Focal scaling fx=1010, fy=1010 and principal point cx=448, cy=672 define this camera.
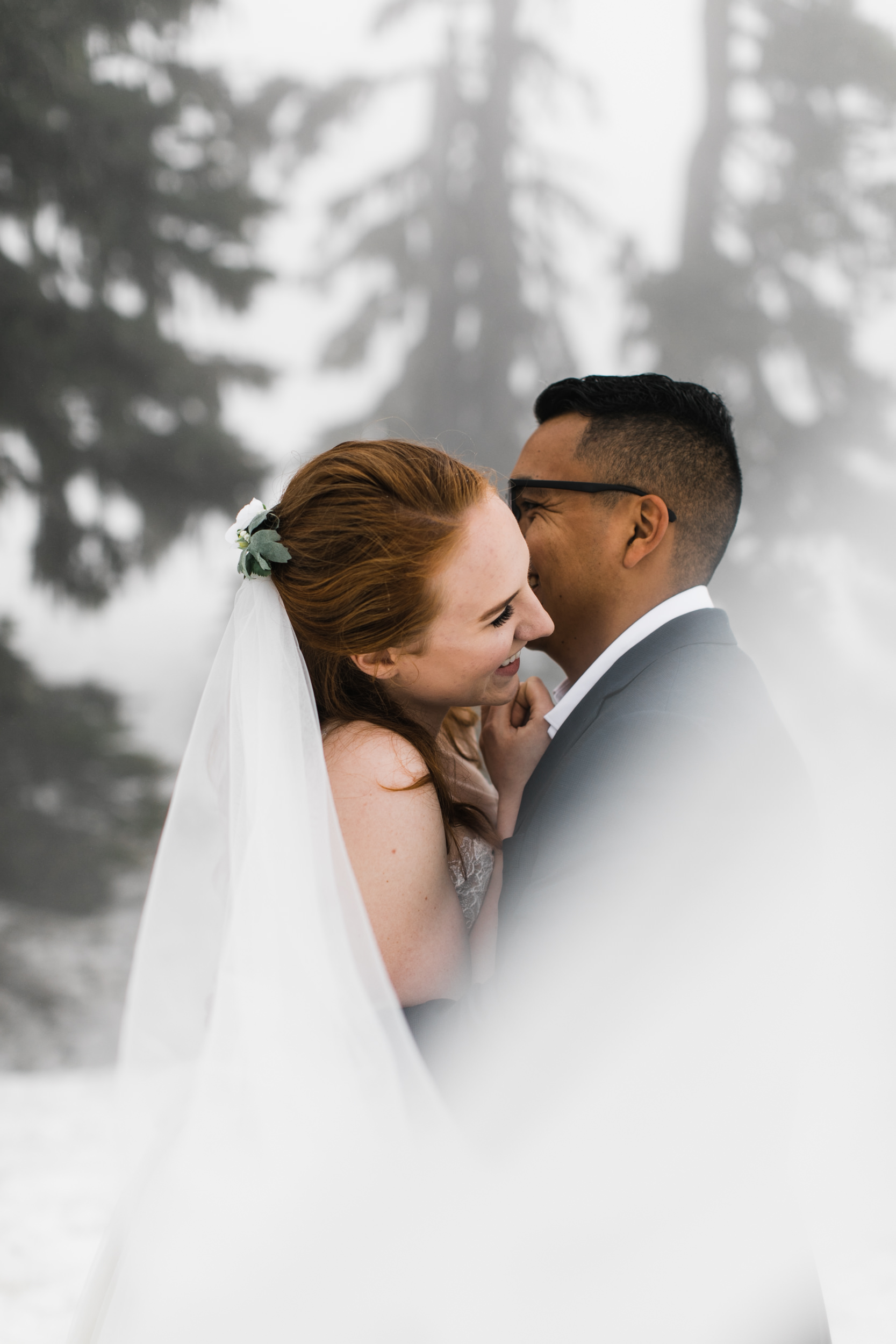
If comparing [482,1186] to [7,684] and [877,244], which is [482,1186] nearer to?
[7,684]

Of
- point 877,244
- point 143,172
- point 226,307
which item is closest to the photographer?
point 143,172

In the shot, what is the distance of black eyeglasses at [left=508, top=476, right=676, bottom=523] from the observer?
1586mm

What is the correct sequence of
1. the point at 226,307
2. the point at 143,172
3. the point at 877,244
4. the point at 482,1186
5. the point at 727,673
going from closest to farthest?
the point at 482,1186
the point at 727,673
the point at 143,172
the point at 226,307
the point at 877,244

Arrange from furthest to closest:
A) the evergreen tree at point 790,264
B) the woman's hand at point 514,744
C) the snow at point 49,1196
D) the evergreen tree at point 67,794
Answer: the evergreen tree at point 790,264, the evergreen tree at point 67,794, the snow at point 49,1196, the woman's hand at point 514,744

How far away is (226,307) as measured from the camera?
4836 mm

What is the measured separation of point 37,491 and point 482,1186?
4087 millimetres

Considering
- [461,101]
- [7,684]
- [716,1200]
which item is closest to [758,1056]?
[716,1200]

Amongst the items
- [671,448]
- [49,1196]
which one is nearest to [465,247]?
[671,448]

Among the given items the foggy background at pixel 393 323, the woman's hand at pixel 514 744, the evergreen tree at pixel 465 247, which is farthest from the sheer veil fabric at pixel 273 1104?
the evergreen tree at pixel 465 247

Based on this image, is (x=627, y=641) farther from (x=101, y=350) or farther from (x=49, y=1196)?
(x=101, y=350)

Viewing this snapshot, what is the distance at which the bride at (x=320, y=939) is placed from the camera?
1.16 metres

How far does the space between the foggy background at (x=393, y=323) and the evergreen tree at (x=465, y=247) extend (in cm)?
2

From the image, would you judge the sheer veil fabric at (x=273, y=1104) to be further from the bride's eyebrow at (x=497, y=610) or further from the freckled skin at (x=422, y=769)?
the bride's eyebrow at (x=497, y=610)

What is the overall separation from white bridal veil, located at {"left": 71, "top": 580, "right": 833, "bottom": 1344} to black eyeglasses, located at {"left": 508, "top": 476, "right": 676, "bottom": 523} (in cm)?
50
